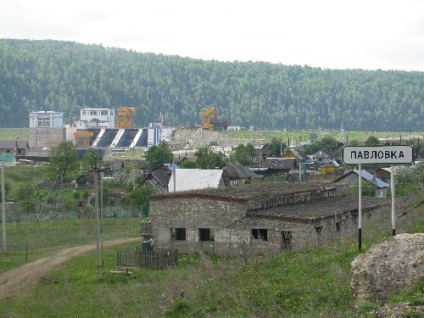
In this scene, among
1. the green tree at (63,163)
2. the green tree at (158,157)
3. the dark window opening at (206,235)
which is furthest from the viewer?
the green tree at (158,157)

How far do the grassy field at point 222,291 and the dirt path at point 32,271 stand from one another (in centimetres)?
46

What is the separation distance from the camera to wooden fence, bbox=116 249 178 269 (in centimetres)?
2469

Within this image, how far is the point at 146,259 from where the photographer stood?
81.0 ft

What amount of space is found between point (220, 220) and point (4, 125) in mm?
145410

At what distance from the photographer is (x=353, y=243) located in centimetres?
1672

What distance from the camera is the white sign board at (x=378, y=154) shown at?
1359 cm

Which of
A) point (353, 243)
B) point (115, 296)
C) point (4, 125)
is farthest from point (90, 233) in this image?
point (4, 125)

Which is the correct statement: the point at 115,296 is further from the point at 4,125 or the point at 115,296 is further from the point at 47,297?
the point at 4,125

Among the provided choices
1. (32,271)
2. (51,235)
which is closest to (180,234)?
(32,271)

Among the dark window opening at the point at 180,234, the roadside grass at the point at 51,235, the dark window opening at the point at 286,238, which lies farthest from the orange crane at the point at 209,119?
the dark window opening at the point at 286,238

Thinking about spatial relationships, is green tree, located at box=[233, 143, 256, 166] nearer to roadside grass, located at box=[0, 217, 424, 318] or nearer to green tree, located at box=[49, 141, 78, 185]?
green tree, located at box=[49, 141, 78, 185]

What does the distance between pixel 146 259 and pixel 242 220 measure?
4.37m

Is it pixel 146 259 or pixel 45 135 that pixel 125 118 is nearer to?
pixel 45 135

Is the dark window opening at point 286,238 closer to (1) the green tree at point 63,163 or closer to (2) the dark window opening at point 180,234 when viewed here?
(2) the dark window opening at point 180,234
